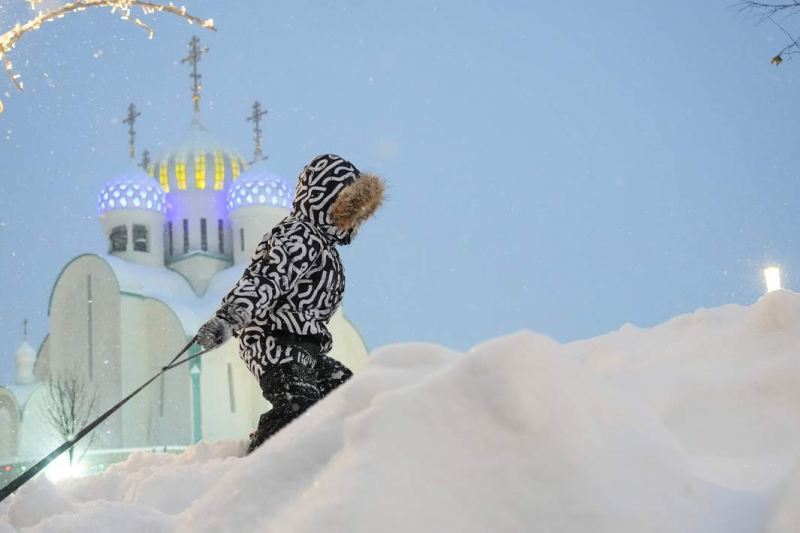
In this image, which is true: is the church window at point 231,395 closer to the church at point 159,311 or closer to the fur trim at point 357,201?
the church at point 159,311

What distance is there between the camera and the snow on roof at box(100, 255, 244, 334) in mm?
23953

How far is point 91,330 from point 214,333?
22.6 meters

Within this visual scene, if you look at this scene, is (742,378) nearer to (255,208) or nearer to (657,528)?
(657,528)

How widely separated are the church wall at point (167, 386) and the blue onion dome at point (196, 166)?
425 centimetres

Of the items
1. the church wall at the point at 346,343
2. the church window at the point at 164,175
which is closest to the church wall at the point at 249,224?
the church window at the point at 164,175

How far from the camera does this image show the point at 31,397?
23938 millimetres

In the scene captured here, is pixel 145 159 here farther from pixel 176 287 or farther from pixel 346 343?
pixel 346 343

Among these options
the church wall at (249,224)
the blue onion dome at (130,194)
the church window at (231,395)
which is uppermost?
the blue onion dome at (130,194)

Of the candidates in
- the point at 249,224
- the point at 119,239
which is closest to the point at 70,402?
the point at 119,239

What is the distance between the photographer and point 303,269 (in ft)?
12.3

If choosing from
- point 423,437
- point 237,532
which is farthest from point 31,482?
point 423,437

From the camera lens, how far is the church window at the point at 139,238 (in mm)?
25344

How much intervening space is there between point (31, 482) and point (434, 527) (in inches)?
62.8

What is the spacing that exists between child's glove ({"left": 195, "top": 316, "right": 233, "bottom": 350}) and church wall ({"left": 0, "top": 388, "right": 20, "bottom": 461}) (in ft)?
74.0
